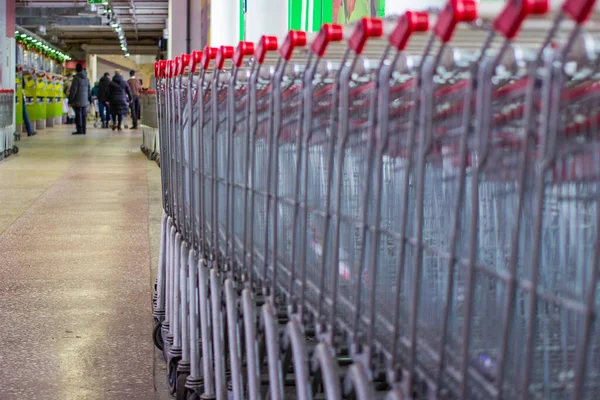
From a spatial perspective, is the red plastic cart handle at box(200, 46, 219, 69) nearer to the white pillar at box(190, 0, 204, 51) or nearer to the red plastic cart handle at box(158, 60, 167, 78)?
the red plastic cart handle at box(158, 60, 167, 78)

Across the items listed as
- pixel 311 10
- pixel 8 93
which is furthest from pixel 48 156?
pixel 311 10

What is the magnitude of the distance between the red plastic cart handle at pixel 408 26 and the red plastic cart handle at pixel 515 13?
9.5 inches

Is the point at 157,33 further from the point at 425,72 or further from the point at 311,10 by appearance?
the point at 425,72

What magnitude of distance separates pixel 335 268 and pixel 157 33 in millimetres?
44210

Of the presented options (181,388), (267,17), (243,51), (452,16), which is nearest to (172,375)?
(181,388)

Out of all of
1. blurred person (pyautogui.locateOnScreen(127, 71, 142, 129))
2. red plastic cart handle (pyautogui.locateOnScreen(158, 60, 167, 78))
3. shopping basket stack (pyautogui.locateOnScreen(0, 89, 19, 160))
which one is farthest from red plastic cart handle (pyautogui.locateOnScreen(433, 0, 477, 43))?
blurred person (pyautogui.locateOnScreen(127, 71, 142, 129))

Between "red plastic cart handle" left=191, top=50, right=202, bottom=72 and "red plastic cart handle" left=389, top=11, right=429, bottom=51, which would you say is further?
"red plastic cart handle" left=191, top=50, right=202, bottom=72

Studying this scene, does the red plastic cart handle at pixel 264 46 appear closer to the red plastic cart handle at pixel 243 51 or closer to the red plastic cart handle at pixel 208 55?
the red plastic cart handle at pixel 243 51

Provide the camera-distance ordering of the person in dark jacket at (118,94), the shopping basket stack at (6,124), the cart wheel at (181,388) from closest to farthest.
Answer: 1. the cart wheel at (181,388)
2. the shopping basket stack at (6,124)
3. the person in dark jacket at (118,94)

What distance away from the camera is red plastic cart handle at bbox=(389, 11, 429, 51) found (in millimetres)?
1457

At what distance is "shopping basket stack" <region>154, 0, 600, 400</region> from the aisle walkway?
76 cm

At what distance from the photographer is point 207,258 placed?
313 cm

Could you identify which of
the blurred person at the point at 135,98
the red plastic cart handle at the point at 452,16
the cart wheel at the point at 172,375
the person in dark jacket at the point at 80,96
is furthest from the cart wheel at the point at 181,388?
the blurred person at the point at 135,98

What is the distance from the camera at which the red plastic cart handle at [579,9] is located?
1.05 m
